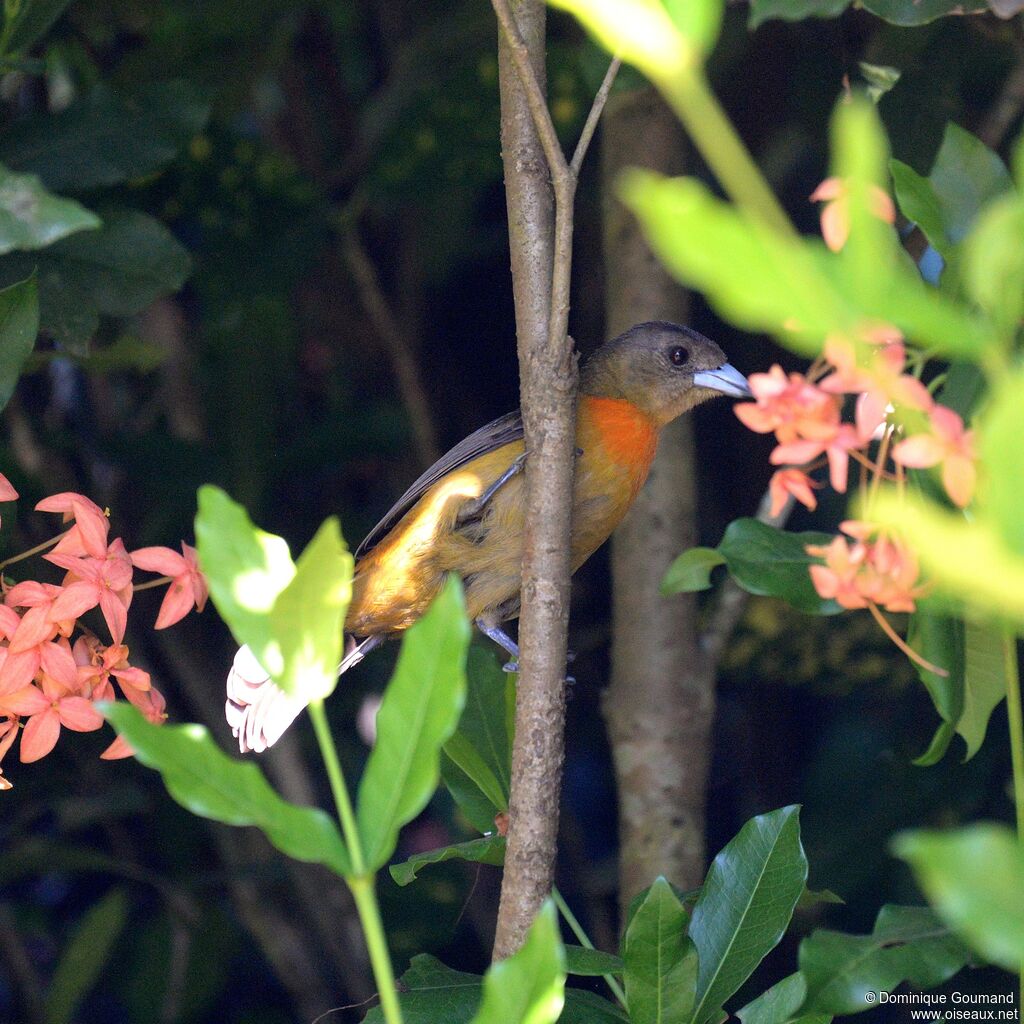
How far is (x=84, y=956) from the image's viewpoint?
454 cm

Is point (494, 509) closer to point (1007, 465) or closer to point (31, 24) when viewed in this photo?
point (31, 24)

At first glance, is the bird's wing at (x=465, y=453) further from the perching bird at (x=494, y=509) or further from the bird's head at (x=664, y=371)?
the bird's head at (x=664, y=371)

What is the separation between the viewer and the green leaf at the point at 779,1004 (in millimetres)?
1821

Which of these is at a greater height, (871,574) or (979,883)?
(979,883)

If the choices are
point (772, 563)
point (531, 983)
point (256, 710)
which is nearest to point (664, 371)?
point (256, 710)

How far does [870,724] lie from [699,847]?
6.44 ft

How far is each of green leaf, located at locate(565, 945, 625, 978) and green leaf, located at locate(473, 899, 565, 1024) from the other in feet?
2.42

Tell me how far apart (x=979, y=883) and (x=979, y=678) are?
1.36 metres

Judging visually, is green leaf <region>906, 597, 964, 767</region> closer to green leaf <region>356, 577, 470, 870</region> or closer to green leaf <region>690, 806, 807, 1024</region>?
green leaf <region>690, 806, 807, 1024</region>

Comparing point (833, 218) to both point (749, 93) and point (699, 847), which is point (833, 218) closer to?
point (699, 847)

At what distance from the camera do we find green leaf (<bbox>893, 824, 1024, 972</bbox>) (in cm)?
78

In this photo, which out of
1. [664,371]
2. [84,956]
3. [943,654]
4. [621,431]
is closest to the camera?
[943,654]

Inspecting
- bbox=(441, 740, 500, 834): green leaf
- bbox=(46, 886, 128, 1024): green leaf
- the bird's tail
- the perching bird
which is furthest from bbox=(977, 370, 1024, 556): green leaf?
bbox=(46, 886, 128, 1024): green leaf

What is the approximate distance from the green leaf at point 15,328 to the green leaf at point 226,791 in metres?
1.07
